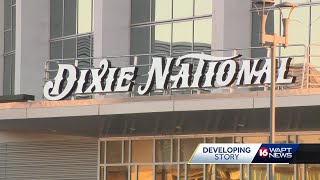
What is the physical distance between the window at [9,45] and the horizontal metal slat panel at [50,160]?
17.8ft

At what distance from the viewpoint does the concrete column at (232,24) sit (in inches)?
1223

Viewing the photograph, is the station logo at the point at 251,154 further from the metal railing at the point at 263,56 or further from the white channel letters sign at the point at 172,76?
the white channel letters sign at the point at 172,76

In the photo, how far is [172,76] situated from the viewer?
92.9 feet

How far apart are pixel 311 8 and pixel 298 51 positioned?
60.2 inches

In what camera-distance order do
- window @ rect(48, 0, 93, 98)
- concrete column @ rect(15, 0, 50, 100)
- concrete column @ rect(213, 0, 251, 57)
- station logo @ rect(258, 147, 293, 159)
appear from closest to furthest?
station logo @ rect(258, 147, 293, 159) < concrete column @ rect(213, 0, 251, 57) < window @ rect(48, 0, 93, 98) < concrete column @ rect(15, 0, 50, 100)

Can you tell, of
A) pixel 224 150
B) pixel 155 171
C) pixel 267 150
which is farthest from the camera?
pixel 155 171

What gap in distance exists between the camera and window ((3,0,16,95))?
136 ft

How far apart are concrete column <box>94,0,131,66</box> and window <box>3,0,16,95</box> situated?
7640mm

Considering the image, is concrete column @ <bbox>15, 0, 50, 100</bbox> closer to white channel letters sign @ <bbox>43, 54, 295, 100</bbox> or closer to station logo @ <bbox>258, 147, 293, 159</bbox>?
white channel letters sign @ <bbox>43, 54, 295, 100</bbox>

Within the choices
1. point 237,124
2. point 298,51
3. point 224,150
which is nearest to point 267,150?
point 224,150

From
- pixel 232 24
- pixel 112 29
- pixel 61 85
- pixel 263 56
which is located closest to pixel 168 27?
pixel 112 29

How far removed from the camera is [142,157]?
34.8 metres

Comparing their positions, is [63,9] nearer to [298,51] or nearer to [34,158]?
[34,158]

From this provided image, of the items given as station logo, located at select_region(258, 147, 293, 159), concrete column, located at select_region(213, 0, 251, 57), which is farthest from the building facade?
station logo, located at select_region(258, 147, 293, 159)
